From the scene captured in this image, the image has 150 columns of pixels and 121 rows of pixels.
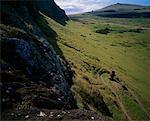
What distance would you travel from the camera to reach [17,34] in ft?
141

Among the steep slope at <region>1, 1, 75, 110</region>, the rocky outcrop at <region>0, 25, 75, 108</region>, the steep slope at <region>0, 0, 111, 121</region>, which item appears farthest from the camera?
the rocky outcrop at <region>0, 25, 75, 108</region>

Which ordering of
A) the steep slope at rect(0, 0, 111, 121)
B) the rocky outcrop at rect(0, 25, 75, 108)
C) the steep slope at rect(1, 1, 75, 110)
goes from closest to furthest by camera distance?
the steep slope at rect(0, 0, 111, 121) → the steep slope at rect(1, 1, 75, 110) → the rocky outcrop at rect(0, 25, 75, 108)

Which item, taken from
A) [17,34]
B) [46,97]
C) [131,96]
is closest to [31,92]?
[46,97]

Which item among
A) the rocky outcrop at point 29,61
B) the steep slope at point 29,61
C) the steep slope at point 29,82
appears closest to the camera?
the steep slope at point 29,82

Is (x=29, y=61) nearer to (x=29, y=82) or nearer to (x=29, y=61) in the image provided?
(x=29, y=61)

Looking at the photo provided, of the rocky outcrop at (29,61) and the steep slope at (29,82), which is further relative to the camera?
the rocky outcrop at (29,61)

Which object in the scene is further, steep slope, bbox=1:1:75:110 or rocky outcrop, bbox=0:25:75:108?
rocky outcrop, bbox=0:25:75:108

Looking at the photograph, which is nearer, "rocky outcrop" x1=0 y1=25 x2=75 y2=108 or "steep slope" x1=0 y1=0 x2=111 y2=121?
"steep slope" x1=0 y1=0 x2=111 y2=121

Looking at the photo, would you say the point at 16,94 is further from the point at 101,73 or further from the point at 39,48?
the point at 101,73

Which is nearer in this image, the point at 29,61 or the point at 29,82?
the point at 29,82

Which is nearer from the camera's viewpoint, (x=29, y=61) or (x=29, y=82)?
(x=29, y=82)

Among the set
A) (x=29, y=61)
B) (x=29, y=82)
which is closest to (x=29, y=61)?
(x=29, y=61)

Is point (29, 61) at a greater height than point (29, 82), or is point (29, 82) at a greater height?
point (29, 61)

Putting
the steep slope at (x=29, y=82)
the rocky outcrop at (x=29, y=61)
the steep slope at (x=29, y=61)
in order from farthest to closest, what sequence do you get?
1. the rocky outcrop at (x=29, y=61)
2. the steep slope at (x=29, y=61)
3. the steep slope at (x=29, y=82)
